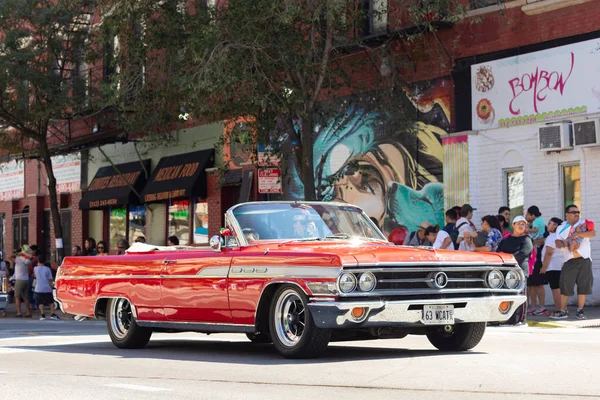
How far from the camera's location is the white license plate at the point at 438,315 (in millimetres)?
10414

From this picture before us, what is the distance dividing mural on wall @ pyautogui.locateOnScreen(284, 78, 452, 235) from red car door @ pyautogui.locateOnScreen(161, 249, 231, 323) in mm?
11575

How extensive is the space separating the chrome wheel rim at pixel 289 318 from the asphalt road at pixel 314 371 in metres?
0.25

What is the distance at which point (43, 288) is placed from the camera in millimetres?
26234

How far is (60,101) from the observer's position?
1189 inches

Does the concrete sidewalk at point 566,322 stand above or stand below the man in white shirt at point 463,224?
below

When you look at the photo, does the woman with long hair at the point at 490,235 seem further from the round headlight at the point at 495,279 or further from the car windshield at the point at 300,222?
the round headlight at the point at 495,279

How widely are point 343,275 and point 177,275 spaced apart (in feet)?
8.59

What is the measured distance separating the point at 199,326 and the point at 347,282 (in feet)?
7.63

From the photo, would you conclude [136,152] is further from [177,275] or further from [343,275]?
[343,275]

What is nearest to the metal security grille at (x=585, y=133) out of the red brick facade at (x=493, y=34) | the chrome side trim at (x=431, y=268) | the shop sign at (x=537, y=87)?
the shop sign at (x=537, y=87)

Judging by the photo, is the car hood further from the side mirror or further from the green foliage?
the green foliage

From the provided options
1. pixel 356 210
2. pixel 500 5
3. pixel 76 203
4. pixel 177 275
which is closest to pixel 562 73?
pixel 500 5

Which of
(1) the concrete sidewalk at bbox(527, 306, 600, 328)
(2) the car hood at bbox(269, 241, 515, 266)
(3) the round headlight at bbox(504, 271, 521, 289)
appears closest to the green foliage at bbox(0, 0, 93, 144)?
(1) the concrete sidewalk at bbox(527, 306, 600, 328)

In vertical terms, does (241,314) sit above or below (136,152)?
below
